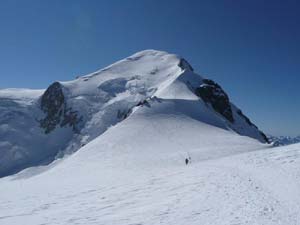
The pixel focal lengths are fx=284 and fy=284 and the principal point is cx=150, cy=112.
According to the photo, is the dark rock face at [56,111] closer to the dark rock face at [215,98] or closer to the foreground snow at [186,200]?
the dark rock face at [215,98]

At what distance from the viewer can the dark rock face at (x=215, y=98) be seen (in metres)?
82.2

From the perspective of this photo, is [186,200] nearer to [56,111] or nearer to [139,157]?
[139,157]

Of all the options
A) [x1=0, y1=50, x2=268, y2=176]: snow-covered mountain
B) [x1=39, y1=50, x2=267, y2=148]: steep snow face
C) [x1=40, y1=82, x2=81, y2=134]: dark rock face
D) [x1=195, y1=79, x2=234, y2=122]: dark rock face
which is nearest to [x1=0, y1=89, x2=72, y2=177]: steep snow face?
[x1=0, y1=50, x2=268, y2=176]: snow-covered mountain

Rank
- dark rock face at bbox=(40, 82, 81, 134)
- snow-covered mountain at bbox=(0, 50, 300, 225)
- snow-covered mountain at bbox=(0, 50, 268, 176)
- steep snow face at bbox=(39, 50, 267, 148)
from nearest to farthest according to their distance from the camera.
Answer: snow-covered mountain at bbox=(0, 50, 300, 225), snow-covered mountain at bbox=(0, 50, 268, 176), steep snow face at bbox=(39, 50, 267, 148), dark rock face at bbox=(40, 82, 81, 134)

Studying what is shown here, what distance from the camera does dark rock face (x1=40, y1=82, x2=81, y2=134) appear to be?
3418 inches

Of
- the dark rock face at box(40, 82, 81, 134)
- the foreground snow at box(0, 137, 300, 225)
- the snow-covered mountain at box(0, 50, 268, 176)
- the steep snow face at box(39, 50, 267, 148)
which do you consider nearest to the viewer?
the foreground snow at box(0, 137, 300, 225)

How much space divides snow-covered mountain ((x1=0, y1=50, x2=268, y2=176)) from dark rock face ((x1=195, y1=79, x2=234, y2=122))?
0.32 m

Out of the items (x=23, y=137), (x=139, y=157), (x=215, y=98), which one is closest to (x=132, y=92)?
(x=215, y=98)

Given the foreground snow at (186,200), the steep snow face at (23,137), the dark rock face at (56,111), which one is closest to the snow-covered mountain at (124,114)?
the dark rock face at (56,111)

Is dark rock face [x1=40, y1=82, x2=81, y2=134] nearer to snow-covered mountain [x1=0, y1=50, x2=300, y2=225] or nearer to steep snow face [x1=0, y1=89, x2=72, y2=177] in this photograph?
snow-covered mountain [x1=0, y1=50, x2=300, y2=225]

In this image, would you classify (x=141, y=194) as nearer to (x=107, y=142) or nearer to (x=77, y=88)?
(x=107, y=142)

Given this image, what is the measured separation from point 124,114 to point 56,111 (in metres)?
26.1

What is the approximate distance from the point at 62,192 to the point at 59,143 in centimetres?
6738

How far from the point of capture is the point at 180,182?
15.1m
